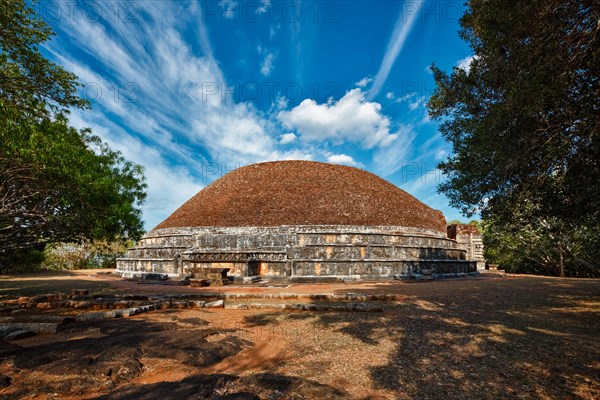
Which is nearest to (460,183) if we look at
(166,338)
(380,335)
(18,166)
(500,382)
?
(380,335)

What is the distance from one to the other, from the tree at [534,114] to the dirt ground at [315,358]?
10.9 ft

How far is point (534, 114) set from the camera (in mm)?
6691

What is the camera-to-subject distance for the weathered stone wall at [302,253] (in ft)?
59.2

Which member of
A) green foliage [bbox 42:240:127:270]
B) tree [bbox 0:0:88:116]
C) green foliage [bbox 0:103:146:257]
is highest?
tree [bbox 0:0:88:116]

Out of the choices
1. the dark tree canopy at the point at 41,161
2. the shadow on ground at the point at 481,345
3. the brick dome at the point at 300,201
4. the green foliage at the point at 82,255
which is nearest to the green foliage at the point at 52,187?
the dark tree canopy at the point at 41,161

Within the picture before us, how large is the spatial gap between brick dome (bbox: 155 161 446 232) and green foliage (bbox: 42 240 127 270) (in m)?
11.1

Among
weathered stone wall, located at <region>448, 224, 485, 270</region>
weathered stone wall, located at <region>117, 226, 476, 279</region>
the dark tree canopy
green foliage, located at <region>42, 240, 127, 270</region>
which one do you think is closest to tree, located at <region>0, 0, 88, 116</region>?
the dark tree canopy

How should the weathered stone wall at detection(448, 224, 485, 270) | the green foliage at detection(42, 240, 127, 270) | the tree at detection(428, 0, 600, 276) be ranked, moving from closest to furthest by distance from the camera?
the tree at detection(428, 0, 600, 276), the weathered stone wall at detection(448, 224, 485, 270), the green foliage at detection(42, 240, 127, 270)

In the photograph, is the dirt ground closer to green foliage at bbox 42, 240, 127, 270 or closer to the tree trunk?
the tree trunk

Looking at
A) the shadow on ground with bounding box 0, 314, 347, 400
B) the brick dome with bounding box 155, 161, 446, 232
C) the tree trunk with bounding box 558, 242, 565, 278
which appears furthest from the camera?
the brick dome with bounding box 155, 161, 446, 232

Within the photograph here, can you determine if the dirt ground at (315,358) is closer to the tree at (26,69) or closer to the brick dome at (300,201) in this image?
the tree at (26,69)

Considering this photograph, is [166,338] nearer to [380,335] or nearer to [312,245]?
[380,335]

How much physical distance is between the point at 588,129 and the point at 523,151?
1214 mm

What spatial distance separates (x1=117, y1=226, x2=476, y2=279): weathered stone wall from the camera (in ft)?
59.2
